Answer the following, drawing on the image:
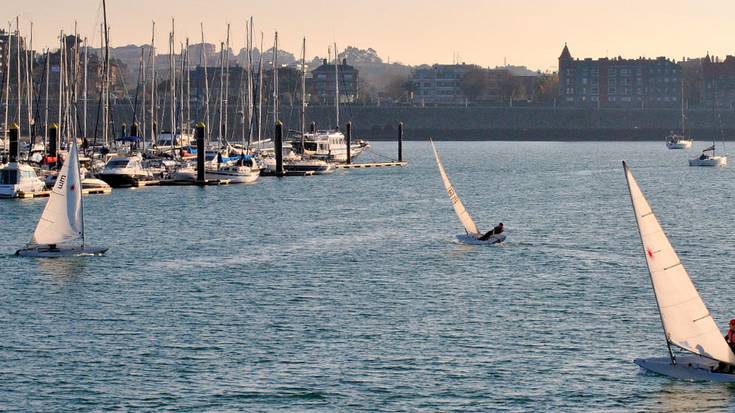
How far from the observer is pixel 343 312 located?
47.3 metres

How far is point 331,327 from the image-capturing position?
44.6 meters

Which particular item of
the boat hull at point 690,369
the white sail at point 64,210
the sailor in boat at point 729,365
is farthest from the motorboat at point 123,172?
the sailor in boat at point 729,365

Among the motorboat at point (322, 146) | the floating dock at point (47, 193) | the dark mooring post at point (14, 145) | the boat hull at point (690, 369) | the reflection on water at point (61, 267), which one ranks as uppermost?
the dark mooring post at point (14, 145)

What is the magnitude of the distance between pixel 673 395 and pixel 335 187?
261ft

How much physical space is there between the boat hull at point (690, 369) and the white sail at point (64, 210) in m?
28.4

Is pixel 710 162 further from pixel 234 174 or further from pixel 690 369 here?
pixel 690 369

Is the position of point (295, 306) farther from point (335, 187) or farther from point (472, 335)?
point (335, 187)

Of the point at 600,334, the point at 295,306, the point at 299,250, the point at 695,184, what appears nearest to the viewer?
the point at 600,334

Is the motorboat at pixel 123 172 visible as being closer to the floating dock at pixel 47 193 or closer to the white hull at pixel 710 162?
the floating dock at pixel 47 193

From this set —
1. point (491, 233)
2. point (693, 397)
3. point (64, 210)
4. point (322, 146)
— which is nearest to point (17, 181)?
point (64, 210)

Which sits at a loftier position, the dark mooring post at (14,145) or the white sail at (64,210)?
the dark mooring post at (14,145)

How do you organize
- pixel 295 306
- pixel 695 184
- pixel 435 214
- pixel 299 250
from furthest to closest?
1. pixel 695 184
2. pixel 435 214
3. pixel 299 250
4. pixel 295 306

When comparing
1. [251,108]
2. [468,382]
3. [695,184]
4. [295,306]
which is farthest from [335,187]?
[468,382]

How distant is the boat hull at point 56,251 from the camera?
60.1m
